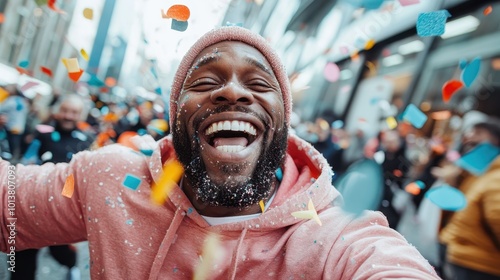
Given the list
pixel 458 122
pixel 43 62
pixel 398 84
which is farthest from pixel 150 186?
pixel 43 62

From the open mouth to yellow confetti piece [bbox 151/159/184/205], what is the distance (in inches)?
8.5

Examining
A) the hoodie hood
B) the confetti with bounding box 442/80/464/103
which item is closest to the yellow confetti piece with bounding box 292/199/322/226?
the hoodie hood

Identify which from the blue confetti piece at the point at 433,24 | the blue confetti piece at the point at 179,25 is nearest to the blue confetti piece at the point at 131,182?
the blue confetti piece at the point at 179,25

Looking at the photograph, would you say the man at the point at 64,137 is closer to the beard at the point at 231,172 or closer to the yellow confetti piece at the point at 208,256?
the beard at the point at 231,172

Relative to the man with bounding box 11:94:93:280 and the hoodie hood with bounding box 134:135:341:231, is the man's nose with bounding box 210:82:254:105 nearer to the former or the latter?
the hoodie hood with bounding box 134:135:341:231

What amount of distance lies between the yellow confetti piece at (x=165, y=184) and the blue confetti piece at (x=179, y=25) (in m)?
0.78

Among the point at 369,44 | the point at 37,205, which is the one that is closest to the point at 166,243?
the point at 37,205

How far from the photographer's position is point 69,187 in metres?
1.76

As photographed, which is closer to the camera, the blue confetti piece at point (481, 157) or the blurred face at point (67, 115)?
the blue confetti piece at point (481, 157)

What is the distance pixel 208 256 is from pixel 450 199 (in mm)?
2416

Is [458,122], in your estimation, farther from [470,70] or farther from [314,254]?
[314,254]

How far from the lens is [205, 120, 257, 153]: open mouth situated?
1.69 metres

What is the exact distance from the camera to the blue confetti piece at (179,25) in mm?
2109

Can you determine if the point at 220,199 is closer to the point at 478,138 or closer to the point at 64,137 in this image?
the point at 478,138
